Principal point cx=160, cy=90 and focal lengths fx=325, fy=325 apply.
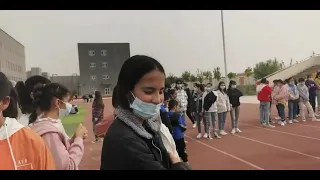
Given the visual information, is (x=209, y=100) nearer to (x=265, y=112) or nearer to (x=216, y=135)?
(x=216, y=135)

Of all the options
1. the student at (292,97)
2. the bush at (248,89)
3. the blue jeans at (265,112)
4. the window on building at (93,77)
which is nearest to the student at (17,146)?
the blue jeans at (265,112)

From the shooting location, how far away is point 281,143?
6227 millimetres

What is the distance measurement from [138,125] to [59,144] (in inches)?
34.2

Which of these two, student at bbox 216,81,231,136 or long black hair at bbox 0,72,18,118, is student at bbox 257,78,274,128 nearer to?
student at bbox 216,81,231,136

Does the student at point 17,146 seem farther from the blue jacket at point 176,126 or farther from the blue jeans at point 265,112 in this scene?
the blue jeans at point 265,112

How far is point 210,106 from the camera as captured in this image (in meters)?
6.94

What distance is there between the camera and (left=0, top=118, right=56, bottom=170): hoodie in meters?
1.27

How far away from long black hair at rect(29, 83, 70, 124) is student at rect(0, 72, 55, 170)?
826mm

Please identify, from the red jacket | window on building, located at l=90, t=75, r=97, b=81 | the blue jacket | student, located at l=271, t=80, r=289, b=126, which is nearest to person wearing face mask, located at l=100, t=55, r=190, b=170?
the blue jacket

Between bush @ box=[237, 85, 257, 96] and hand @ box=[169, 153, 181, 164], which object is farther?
bush @ box=[237, 85, 257, 96]

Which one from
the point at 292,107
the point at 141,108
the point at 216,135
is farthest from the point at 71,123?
the point at 141,108

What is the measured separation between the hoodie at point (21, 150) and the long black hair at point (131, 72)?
0.41 metres

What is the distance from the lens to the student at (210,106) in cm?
690
